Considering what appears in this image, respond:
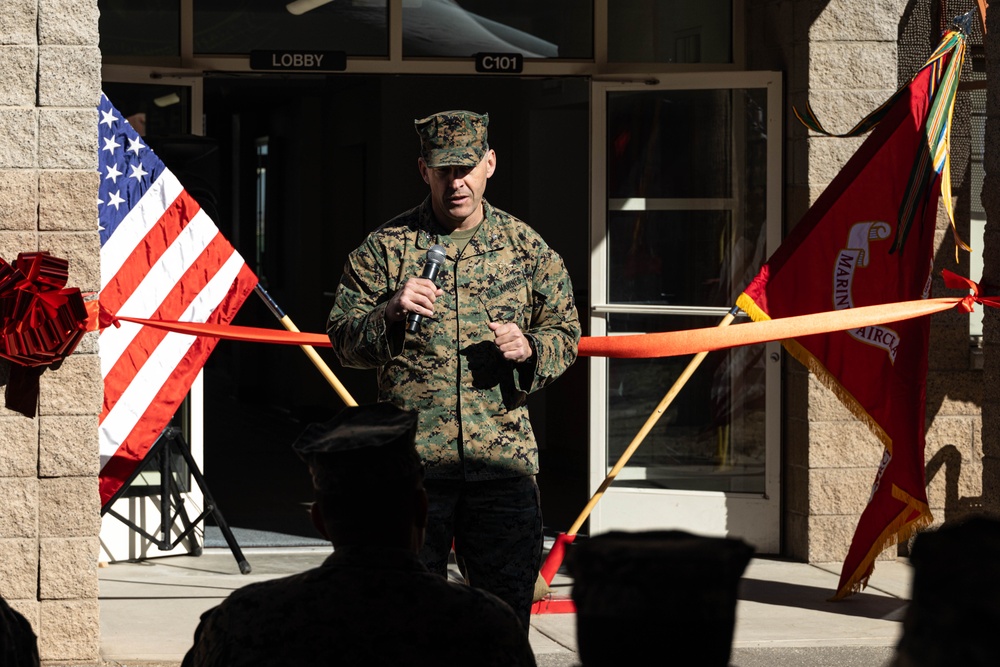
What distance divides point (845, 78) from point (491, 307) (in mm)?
3563

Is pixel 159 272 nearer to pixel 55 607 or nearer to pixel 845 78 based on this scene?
pixel 55 607

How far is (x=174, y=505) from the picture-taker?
7387mm

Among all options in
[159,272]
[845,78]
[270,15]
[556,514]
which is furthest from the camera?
[556,514]

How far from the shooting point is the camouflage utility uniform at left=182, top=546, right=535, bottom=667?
2316 mm

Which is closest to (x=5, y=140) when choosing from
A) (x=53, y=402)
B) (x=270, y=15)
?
(x=53, y=402)

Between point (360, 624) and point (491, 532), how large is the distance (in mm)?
1836

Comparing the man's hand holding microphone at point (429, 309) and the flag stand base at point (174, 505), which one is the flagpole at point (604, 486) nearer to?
the flag stand base at point (174, 505)

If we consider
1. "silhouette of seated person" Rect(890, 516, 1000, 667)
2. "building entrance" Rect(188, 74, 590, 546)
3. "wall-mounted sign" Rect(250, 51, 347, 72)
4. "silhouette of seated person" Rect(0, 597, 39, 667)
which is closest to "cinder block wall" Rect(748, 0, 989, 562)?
"building entrance" Rect(188, 74, 590, 546)

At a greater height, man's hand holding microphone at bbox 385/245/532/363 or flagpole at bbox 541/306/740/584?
man's hand holding microphone at bbox 385/245/532/363

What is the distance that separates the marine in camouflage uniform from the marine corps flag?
234cm

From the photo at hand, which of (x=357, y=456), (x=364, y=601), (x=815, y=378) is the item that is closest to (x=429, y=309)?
(x=357, y=456)

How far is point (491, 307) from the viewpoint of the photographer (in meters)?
4.29

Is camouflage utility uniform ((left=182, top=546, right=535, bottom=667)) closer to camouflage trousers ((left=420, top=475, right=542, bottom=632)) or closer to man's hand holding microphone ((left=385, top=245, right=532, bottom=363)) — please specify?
man's hand holding microphone ((left=385, top=245, right=532, bottom=363))

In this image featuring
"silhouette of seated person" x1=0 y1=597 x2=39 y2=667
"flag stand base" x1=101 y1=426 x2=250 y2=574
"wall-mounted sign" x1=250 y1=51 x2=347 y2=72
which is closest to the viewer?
"silhouette of seated person" x1=0 y1=597 x2=39 y2=667
